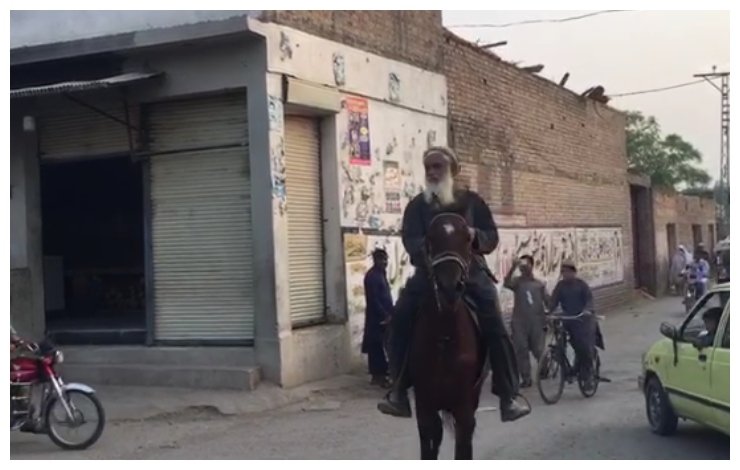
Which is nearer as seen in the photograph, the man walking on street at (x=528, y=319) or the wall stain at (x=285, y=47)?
the wall stain at (x=285, y=47)

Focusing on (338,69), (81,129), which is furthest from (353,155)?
(81,129)

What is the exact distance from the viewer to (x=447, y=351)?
6445 millimetres

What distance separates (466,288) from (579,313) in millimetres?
5474

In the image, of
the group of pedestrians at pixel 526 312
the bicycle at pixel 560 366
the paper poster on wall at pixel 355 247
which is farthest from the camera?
the paper poster on wall at pixel 355 247

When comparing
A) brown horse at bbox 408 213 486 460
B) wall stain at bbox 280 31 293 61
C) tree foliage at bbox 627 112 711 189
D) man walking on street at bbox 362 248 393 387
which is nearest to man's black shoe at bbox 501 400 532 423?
brown horse at bbox 408 213 486 460

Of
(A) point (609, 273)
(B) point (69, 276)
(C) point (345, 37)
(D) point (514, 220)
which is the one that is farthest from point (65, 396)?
(A) point (609, 273)

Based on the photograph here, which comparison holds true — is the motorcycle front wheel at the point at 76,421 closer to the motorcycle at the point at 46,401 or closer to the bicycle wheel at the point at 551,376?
the motorcycle at the point at 46,401

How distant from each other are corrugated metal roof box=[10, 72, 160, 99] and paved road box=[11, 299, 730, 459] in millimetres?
3709

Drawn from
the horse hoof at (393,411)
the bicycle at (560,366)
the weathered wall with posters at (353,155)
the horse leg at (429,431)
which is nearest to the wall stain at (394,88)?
the weathered wall with posters at (353,155)

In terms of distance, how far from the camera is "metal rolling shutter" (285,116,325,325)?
12570 mm

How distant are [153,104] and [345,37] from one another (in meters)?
2.64

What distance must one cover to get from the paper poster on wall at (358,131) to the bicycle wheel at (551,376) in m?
3.62

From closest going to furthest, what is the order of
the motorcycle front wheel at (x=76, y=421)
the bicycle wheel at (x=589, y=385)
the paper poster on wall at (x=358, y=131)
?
the motorcycle front wheel at (x=76, y=421) < the bicycle wheel at (x=589, y=385) < the paper poster on wall at (x=358, y=131)

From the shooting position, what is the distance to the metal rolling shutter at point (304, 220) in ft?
41.2
